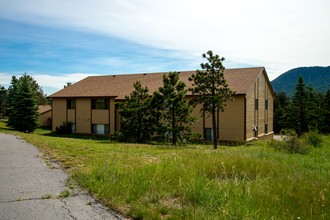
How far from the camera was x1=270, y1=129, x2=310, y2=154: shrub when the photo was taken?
49.6 feet

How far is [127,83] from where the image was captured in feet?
131

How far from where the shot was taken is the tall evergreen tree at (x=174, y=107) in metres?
22.8

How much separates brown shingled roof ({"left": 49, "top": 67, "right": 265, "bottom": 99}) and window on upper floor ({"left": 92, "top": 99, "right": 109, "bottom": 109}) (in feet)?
2.46

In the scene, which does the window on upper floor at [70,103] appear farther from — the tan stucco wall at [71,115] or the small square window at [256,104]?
the small square window at [256,104]

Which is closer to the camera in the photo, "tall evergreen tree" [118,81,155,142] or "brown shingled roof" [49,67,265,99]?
"tall evergreen tree" [118,81,155,142]

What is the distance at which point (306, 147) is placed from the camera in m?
15.2

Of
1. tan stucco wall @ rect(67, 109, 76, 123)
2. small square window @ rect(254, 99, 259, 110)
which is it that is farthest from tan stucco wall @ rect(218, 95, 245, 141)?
tan stucco wall @ rect(67, 109, 76, 123)

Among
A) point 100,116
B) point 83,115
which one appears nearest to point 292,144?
point 100,116

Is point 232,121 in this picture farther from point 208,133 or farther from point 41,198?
point 41,198

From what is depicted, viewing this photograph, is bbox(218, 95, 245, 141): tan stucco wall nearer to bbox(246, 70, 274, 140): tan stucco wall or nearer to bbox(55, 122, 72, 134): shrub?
bbox(246, 70, 274, 140): tan stucco wall

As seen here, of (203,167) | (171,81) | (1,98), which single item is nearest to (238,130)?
(171,81)

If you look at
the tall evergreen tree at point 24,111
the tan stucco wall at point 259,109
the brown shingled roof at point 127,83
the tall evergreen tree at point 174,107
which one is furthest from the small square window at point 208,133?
the tall evergreen tree at point 24,111

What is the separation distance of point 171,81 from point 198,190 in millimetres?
18083

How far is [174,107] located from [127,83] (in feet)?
58.9
